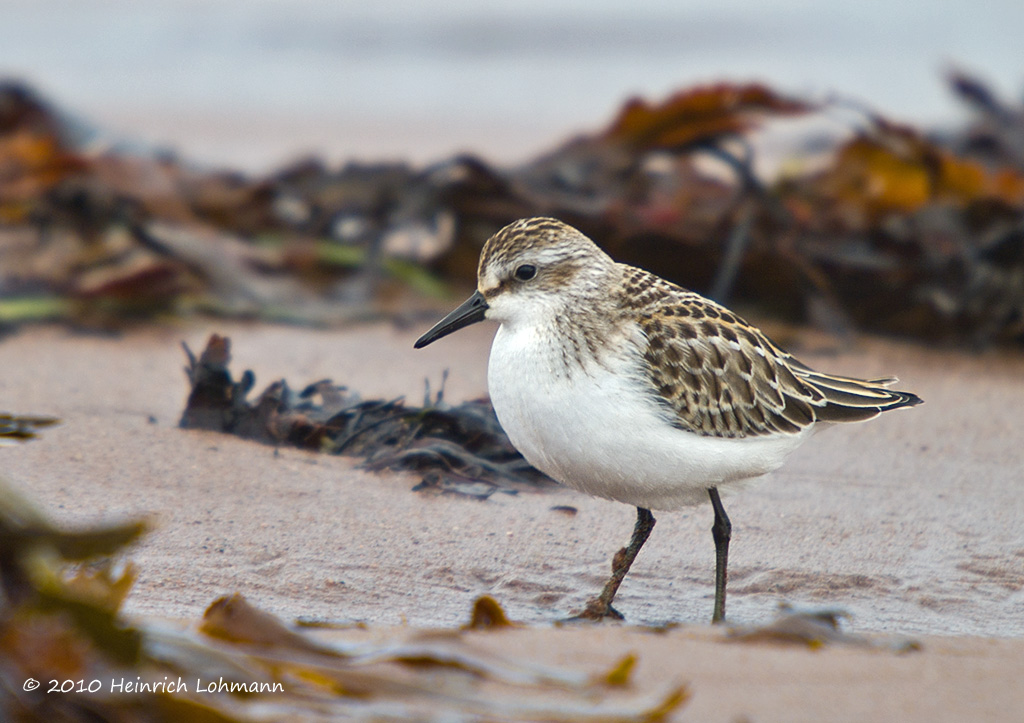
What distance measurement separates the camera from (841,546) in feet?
11.5

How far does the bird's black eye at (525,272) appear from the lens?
11.2 feet

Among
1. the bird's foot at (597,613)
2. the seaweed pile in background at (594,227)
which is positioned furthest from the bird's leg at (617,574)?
the seaweed pile in background at (594,227)

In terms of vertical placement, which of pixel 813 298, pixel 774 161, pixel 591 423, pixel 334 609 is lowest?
pixel 334 609

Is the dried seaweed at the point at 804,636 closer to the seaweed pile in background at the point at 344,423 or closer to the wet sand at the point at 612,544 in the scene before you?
the wet sand at the point at 612,544

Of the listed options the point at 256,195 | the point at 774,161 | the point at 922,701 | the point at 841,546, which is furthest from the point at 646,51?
the point at 922,701

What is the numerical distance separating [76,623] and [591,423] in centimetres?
147

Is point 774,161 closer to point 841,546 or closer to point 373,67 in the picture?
point 841,546

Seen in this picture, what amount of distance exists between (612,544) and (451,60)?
1436 cm

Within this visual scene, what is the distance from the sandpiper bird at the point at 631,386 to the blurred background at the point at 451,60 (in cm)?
714

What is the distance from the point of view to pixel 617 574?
3107 mm

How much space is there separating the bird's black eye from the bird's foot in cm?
99

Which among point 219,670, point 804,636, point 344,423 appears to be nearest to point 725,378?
point 804,636

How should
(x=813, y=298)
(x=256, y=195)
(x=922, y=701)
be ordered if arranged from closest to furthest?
1. (x=922, y=701)
2. (x=813, y=298)
3. (x=256, y=195)

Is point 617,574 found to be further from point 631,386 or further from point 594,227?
point 594,227
